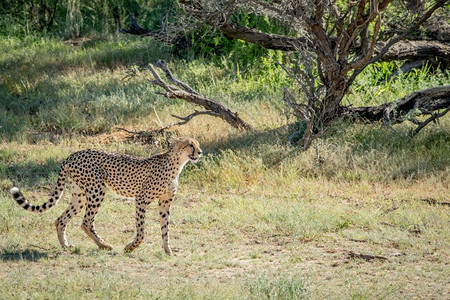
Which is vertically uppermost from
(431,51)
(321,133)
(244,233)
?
(431,51)

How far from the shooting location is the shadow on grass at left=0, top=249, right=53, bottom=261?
21.1 feet

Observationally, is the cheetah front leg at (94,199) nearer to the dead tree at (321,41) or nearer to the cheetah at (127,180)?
the cheetah at (127,180)

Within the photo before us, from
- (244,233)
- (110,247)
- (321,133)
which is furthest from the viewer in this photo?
(321,133)

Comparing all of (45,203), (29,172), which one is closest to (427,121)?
(29,172)

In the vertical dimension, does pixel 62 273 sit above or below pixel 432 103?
below

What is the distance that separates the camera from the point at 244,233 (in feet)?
24.7

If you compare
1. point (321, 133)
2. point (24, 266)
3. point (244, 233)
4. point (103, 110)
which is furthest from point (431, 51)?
point (24, 266)

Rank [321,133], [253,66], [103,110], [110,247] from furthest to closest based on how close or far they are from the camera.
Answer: [253,66], [103,110], [321,133], [110,247]

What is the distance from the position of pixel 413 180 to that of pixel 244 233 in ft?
9.08

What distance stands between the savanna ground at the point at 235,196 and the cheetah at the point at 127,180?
242 mm

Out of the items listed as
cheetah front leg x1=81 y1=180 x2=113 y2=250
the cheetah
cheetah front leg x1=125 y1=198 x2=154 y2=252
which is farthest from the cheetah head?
cheetah front leg x1=81 y1=180 x2=113 y2=250

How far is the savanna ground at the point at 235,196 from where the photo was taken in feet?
19.6

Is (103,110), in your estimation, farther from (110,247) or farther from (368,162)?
(110,247)

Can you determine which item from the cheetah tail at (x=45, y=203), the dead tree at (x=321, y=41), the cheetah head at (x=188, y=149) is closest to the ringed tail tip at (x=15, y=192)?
the cheetah tail at (x=45, y=203)
